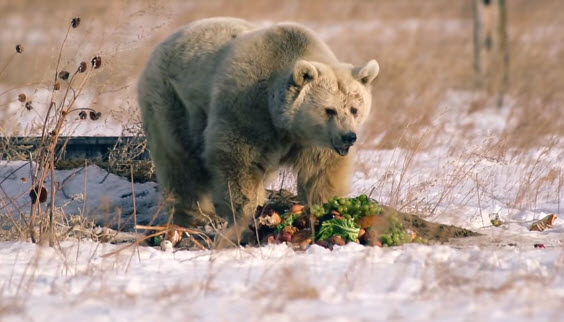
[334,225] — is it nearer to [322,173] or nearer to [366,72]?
[322,173]

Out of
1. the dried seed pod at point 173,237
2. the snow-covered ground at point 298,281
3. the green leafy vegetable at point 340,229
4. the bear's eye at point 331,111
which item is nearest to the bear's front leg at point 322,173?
the bear's eye at point 331,111

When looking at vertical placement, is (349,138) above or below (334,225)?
above

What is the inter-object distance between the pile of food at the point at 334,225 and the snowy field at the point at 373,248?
30cm

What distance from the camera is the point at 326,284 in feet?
14.4

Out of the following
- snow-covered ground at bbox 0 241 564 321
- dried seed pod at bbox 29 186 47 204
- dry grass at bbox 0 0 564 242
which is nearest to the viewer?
snow-covered ground at bbox 0 241 564 321

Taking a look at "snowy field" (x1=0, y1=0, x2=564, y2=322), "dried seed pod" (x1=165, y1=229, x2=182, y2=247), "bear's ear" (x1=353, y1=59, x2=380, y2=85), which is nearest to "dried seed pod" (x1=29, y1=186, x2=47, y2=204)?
"snowy field" (x1=0, y1=0, x2=564, y2=322)

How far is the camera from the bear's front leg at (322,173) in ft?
22.5

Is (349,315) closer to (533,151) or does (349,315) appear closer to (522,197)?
(522,197)

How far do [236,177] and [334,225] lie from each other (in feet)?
3.17

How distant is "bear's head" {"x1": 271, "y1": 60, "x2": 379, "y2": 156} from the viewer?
21.0 ft

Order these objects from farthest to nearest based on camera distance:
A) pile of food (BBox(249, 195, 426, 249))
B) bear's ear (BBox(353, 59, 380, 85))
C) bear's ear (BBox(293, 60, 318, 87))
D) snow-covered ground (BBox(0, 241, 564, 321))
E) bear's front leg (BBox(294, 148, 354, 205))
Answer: bear's front leg (BBox(294, 148, 354, 205)) < bear's ear (BBox(353, 59, 380, 85)) < bear's ear (BBox(293, 60, 318, 87)) < pile of food (BBox(249, 195, 426, 249)) < snow-covered ground (BBox(0, 241, 564, 321))

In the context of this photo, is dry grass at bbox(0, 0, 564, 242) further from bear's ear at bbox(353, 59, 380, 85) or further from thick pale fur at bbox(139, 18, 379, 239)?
bear's ear at bbox(353, 59, 380, 85)

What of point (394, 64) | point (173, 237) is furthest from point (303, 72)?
point (394, 64)

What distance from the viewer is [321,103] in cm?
648
